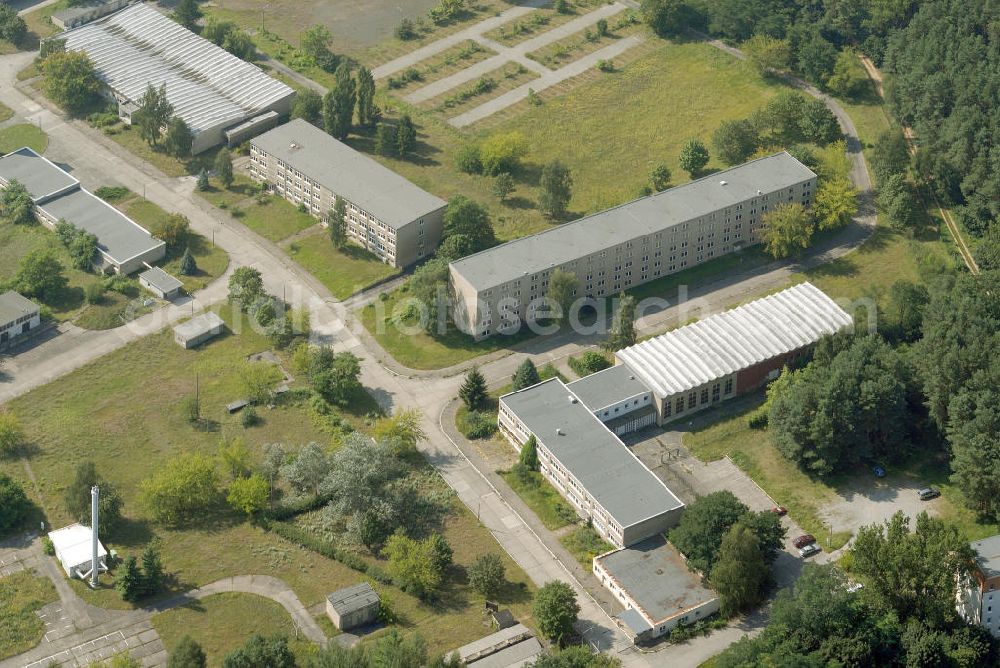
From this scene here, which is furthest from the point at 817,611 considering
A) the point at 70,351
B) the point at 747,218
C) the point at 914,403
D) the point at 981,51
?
the point at 981,51

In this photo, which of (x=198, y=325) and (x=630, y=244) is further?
(x=630, y=244)

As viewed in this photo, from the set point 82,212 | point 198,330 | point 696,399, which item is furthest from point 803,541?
point 82,212

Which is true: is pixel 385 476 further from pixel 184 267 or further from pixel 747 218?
pixel 747 218

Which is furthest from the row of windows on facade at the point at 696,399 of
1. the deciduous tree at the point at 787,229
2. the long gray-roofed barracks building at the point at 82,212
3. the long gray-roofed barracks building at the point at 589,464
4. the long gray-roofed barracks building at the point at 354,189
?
the long gray-roofed barracks building at the point at 82,212

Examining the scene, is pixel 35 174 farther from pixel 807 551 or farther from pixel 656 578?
pixel 807 551

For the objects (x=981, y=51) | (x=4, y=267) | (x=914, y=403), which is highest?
(x=981, y=51)

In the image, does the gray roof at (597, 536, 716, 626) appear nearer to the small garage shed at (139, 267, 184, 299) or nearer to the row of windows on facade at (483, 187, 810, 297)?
the row of windows on facade at (483, 187, 810, 297)

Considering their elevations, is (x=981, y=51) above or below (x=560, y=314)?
above
